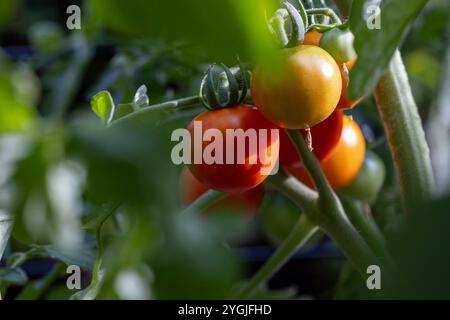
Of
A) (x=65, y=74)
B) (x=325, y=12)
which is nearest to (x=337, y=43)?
(x=325, y=12)

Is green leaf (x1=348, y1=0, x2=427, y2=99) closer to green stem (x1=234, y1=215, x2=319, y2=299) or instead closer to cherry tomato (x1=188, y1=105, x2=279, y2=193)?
cherry tomato (x1=188, y1=105, x2=279, y2=193)

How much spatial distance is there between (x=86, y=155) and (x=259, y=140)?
26cm

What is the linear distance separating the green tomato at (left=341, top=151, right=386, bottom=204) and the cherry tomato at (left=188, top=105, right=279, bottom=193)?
0.63ft

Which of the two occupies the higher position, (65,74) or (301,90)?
(65,74)

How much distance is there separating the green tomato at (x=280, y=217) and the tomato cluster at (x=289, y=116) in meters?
0.26

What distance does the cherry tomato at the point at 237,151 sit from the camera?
409mm

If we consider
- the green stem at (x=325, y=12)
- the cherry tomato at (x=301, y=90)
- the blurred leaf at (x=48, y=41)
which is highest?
the blurred leaf at (x=48, y=41)

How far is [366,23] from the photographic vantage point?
28 cm

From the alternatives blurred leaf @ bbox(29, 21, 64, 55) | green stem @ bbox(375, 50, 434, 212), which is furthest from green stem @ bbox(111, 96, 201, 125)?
blurred leaf @ bbox(29, 21, 64, 55)

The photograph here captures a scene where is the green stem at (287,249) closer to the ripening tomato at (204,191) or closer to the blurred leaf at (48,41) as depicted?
the ripening tomato at (204,191)

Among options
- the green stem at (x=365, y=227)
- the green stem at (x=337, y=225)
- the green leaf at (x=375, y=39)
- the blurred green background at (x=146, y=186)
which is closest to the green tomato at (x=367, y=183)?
the green stem at (x=365, y=227)

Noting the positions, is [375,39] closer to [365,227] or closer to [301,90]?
[301,90]

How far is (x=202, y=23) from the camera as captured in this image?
5.8 inches

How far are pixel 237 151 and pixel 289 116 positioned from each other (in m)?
0.05
